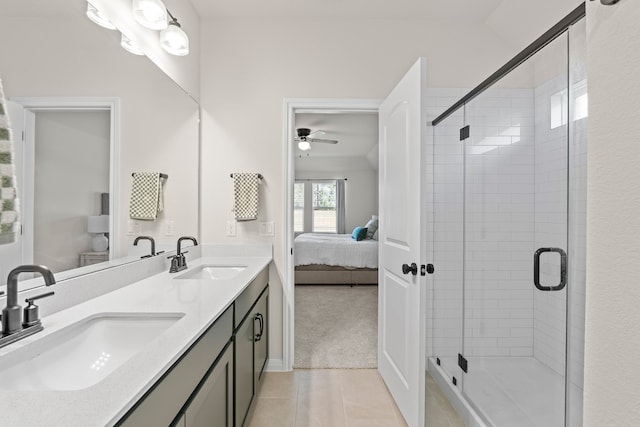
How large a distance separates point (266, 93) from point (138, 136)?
1117 mm

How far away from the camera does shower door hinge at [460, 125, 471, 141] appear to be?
94.5 inches

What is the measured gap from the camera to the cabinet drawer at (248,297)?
5.24 feet

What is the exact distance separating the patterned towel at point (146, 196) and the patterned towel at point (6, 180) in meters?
0.81

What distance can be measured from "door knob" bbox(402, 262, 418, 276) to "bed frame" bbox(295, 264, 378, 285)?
3.38m

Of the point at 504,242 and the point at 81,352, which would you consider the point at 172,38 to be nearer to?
the point at 81,352

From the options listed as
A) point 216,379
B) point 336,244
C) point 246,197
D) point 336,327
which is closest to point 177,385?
point 216,379

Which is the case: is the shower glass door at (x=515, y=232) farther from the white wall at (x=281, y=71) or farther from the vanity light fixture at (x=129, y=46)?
the vanity light fixture at (x=129, y=46)

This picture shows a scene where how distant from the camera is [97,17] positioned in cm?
148

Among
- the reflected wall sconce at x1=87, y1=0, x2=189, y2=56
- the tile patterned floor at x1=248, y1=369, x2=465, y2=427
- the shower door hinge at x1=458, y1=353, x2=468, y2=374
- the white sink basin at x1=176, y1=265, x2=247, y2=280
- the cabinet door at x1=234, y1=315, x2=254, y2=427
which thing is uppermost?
the reflected wall sconce at x1=87, y1=0, x2=189, y2=56

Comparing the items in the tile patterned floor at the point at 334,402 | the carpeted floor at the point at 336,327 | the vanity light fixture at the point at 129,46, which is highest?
the vanity light fixture at the point at 129,46

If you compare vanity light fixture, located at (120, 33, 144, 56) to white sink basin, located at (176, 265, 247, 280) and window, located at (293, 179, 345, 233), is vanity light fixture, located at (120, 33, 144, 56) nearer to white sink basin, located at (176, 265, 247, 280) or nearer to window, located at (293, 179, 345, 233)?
white sink basin, located at (176, 265, 247, 280)

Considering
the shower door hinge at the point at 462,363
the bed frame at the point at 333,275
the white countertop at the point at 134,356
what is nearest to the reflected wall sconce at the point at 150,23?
the white countertop at the point at 134,356

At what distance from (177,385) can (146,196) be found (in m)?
1.27

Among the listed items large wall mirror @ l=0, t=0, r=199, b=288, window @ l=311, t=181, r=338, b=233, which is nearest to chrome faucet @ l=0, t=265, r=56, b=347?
large wall mirror @ l=0, t=0, r=199, b=288
